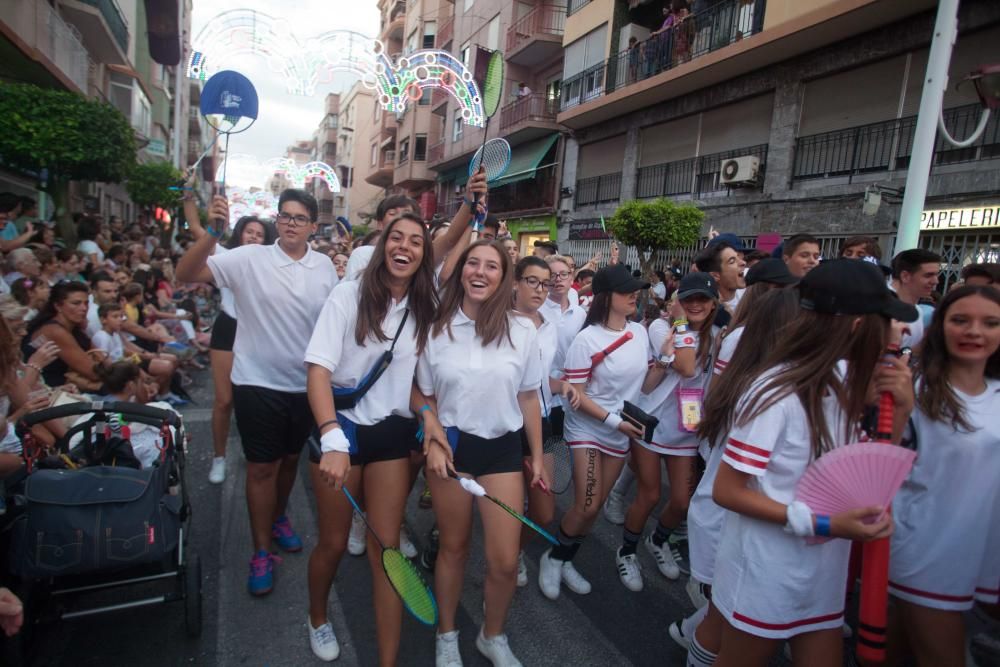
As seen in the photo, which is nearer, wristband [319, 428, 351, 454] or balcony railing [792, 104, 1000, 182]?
wristband [319, 428, 351, 454]

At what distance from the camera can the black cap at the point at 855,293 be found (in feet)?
5.75

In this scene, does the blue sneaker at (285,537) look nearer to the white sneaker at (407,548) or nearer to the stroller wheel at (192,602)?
the white sneaker at (407,548)

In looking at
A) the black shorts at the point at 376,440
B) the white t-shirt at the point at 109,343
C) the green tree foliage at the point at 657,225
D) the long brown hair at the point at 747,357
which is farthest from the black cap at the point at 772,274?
the green tree foliage at the point at 657,225

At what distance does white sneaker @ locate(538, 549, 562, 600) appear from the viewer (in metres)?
3.47

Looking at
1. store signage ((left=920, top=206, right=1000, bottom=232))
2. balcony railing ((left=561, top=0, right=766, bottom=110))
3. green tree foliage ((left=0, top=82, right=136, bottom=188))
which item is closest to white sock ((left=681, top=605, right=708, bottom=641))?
store signage ((left=920, top=206, right=1000, bottom=232))

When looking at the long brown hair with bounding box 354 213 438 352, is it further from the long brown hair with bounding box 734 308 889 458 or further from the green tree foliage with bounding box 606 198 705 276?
the green tree foliage with bounding box 606 198 705 276

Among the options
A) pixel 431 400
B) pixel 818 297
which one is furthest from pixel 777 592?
pixel 431 400

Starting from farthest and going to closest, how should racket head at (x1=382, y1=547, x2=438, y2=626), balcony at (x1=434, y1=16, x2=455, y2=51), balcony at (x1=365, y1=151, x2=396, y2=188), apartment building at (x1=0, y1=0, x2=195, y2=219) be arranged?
balcony at (x1=365, y1=151, x2=396, y2=188)
balcony at (x1=434, y1=16, x2=455, y2=51)
apartment building at (x1=0, y1=0, x2=195, y2=219)
racket head at (x1=382, y1=547, x2=438, y2=626)

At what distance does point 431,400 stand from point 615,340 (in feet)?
4.45

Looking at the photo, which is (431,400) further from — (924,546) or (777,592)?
(924,546)

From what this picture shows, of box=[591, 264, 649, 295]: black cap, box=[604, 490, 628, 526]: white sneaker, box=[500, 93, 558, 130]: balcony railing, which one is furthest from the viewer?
box=[500, 93, 558, 130]: balcony railing

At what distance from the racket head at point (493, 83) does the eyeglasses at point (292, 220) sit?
4.86ft

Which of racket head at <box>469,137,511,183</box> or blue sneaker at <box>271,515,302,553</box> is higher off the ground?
racket head at <box>469,137,511,183</box>

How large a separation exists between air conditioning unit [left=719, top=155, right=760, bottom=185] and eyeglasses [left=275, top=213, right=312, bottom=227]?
1204 centimetres
